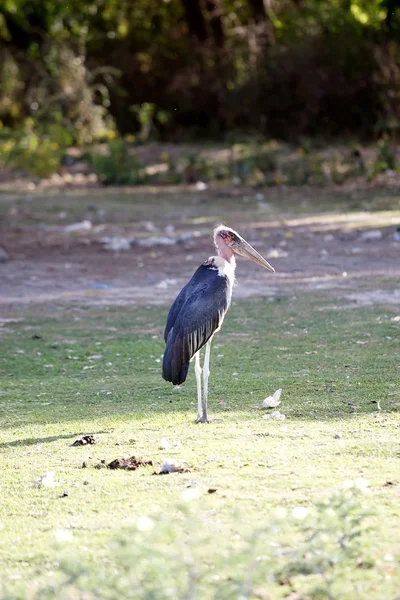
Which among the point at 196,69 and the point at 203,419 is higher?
the point at 196,69

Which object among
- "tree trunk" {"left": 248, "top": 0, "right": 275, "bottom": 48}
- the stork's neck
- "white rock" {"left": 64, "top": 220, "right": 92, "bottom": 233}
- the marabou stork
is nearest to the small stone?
"white rock" {"left": 64, "top": 220, "right": 92, "bottom": 233}

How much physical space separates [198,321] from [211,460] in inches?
43.2

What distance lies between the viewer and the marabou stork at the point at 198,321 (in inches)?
231

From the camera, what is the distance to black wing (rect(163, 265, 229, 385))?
587 cm

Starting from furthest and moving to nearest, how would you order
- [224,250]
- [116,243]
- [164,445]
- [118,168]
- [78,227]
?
[118,168]
[78,227]
[116,243]
[224,250]
[164,445]

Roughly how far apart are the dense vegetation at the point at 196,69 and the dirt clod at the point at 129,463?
15.8 m

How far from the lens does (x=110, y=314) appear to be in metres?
9.62

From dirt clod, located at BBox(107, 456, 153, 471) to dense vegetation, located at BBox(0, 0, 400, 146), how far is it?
15.8 meters

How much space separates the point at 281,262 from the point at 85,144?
11.3 metres

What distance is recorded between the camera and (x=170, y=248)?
43.1ft

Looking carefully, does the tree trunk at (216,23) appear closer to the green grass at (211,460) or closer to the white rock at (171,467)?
the green grass at (211,460)

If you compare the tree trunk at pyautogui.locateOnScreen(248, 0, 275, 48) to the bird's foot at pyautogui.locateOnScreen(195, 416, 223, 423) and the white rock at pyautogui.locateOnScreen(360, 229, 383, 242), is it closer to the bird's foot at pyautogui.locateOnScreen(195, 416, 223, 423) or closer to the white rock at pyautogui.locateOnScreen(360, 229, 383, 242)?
the white rock at pyautogui.locateOnScreen(360, 229, 383, 242)

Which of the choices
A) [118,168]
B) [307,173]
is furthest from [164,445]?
[118,168]

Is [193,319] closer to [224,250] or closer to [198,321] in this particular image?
[198,321]
